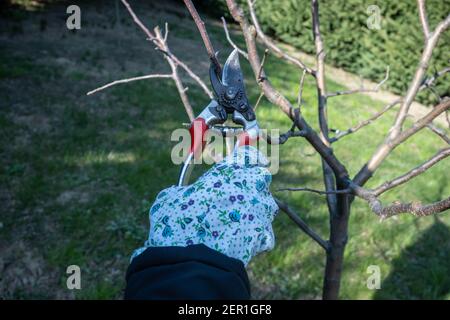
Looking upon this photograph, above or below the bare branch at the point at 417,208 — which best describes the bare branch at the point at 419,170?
above

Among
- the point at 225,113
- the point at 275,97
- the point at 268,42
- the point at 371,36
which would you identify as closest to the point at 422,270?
the point at 268,42

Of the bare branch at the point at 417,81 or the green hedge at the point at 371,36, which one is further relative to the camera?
the green hedge at the point at 371,36

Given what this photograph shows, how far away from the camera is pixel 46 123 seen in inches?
177

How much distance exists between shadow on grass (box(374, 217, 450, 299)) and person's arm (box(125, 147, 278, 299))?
6.99 feet

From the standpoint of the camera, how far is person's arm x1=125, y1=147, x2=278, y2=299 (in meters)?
0.99

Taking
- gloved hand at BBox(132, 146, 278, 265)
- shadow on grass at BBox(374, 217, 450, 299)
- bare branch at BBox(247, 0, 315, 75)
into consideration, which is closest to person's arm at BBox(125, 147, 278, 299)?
gloved hand at BBox(132, 146, 278, 265)

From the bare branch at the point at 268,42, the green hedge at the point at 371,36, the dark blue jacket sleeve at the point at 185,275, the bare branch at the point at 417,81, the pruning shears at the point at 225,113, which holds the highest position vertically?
the green hedge at the point at 371,36

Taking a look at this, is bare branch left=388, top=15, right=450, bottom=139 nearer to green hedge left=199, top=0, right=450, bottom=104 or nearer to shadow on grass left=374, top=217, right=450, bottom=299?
shadow on grass left=374, top=217, right=450, bottom=299

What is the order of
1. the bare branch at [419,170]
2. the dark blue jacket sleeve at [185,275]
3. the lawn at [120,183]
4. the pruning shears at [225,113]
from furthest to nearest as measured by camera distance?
the lawn at [120,183] < the pruning shears at [225,113] < the bare branch at [419,170] < the dark blue jacket sleeve at [185,275]

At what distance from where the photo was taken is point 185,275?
98cm

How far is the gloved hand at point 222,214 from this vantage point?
46.4 inches

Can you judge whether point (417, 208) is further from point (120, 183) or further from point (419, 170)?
point (120, 183)

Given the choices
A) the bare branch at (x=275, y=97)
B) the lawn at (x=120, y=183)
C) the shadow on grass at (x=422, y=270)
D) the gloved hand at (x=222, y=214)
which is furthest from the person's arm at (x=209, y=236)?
the shadow on grass at (x=422, y=270)

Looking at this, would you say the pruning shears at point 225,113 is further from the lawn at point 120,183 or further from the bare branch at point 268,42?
the lawn at point 120,183
